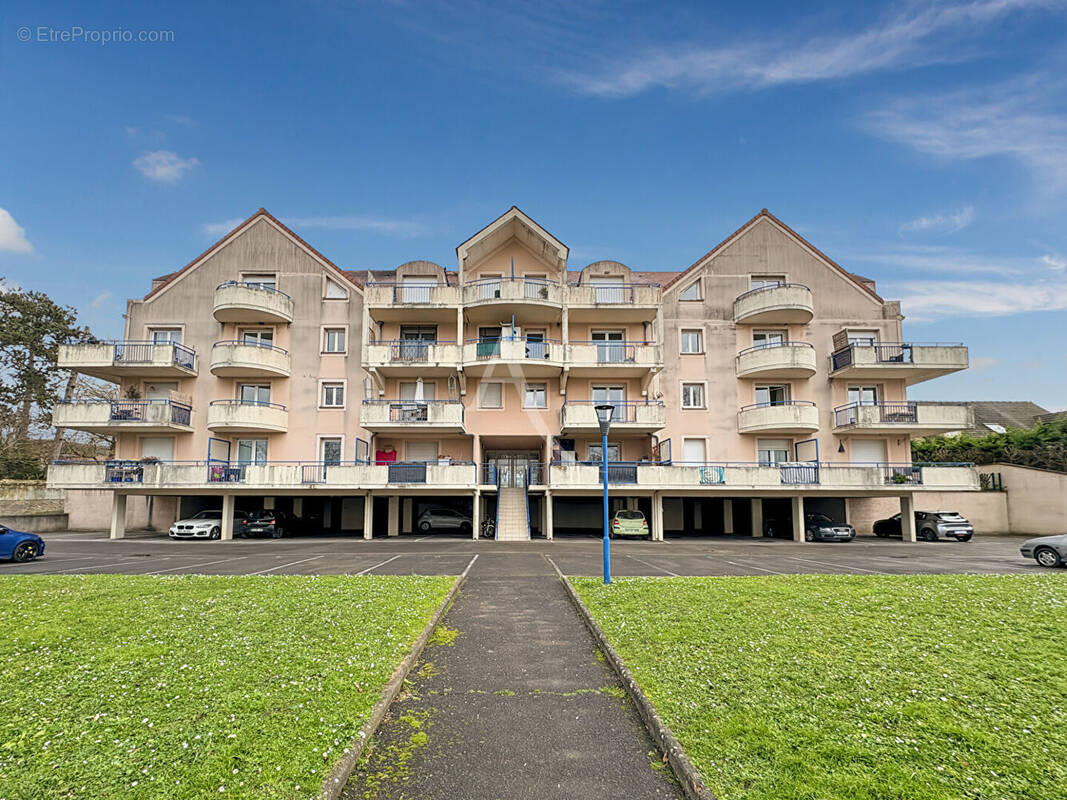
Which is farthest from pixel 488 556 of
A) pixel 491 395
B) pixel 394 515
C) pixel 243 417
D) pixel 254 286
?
pixel 254 286

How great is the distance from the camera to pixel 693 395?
31703 millimetres

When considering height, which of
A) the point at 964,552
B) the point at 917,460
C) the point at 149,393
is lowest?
the point at 964,552

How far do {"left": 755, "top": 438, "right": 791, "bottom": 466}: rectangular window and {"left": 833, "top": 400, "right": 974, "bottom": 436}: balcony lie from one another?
3086 mm

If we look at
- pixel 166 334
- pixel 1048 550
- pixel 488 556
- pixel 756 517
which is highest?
pixel 166 334

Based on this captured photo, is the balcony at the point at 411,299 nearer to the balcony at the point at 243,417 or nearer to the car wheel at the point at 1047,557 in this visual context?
the balcony at the point at 243,417

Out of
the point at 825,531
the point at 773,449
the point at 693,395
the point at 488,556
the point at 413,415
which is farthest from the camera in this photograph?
the point at 693,395

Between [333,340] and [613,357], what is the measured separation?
15.5 metres

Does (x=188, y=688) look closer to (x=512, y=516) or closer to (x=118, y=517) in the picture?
(x=512, y=516)

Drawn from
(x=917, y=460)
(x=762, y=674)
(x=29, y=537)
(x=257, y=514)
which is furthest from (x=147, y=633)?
(x=917, y=460)

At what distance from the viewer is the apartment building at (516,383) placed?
28.2 meters

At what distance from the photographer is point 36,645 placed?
7.11 metres

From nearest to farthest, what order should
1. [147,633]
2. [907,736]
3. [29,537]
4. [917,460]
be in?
[907,736], [147,633], [29,537], [917,460]

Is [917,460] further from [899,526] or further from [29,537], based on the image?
[29,537]

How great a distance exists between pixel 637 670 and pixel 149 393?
33507 millimetres
